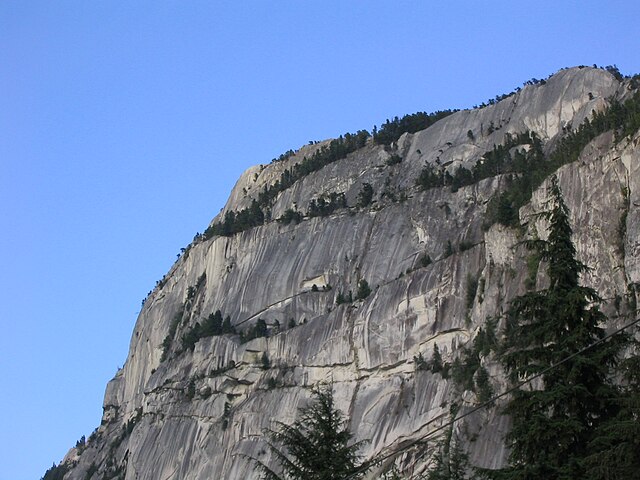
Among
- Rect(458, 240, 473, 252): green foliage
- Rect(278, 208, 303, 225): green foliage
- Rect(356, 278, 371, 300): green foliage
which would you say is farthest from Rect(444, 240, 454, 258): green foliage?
Rect(278, 208, 303, 225): green foliage

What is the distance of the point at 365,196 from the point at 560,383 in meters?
92.9

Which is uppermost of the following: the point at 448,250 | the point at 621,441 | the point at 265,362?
the point at 448,250

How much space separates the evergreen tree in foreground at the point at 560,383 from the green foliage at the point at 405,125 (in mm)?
102094

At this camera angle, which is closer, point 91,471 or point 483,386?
point 483,386

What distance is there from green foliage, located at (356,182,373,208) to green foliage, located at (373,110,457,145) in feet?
34.4

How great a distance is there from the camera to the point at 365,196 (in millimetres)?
119625

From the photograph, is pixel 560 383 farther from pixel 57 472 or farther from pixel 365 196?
pixel 57 472

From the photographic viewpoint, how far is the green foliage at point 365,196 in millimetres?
119250

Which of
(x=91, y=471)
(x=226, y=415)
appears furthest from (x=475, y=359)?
(x=91, y=471)

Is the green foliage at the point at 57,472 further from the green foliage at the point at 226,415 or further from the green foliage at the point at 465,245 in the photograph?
the green foliage at the point at 465,245

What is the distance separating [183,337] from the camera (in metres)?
125

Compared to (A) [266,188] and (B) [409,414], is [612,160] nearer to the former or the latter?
(B) [409,414]

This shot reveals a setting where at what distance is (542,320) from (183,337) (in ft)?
326

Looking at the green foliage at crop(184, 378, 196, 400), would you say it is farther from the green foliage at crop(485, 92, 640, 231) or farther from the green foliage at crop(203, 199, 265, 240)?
the green foliage at crop(485, 92, 640, 231)
